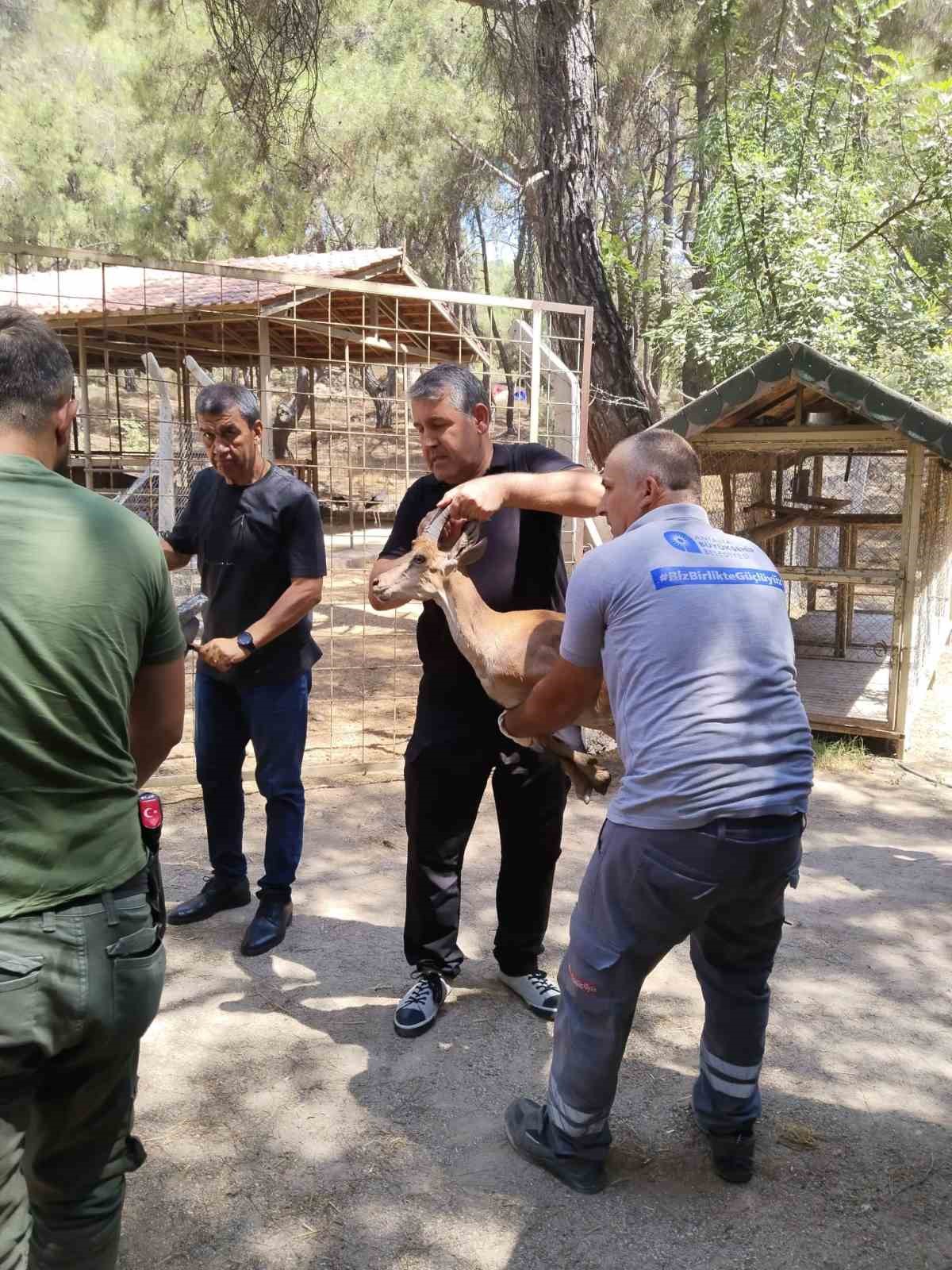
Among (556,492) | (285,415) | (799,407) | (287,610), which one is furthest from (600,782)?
(285,415)

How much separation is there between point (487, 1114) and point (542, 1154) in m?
0.33

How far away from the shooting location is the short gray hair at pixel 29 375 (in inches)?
64.3

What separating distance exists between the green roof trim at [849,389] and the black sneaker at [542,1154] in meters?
4.85

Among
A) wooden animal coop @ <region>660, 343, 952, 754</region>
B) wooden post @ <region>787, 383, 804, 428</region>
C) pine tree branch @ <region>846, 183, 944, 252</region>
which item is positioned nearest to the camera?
wooden animal coop @ <region>660, 343, 952, 754</region>

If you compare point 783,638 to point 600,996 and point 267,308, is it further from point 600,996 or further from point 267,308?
point 267,308

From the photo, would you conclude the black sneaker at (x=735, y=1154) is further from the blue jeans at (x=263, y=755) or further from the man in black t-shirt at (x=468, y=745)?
the blue jeans at (x=263, y=755)

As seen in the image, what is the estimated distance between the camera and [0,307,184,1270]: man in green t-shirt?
5.15 feet

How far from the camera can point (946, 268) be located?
12.6m

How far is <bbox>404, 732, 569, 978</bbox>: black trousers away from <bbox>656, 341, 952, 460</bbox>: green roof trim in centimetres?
397

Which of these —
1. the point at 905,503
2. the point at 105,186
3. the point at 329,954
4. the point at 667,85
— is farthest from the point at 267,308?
the point at 105,186

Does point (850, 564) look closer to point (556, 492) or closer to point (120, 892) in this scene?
point (556, 492)

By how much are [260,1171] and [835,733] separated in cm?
559

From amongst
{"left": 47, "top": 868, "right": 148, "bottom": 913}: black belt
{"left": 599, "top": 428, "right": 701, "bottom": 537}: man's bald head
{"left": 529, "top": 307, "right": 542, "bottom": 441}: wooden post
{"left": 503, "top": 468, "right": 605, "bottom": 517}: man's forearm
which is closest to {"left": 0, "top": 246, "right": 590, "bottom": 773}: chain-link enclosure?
{"left": 529, "top": 307, "right": 542, "bottom": 441}: wooden post

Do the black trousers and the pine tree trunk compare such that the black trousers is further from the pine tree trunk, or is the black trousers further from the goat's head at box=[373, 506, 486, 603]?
the pine tree trunk
